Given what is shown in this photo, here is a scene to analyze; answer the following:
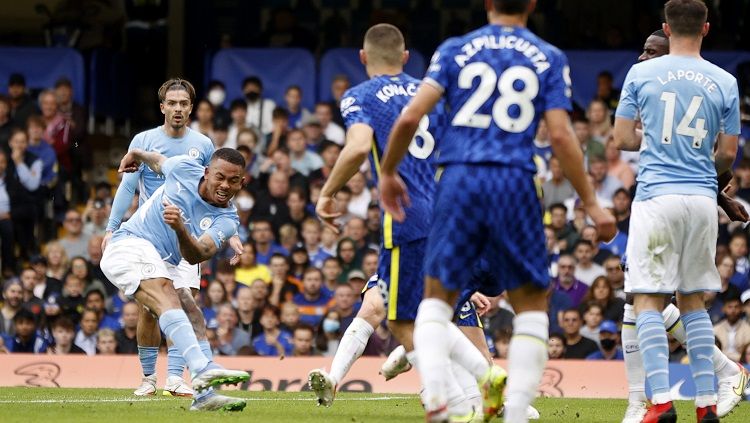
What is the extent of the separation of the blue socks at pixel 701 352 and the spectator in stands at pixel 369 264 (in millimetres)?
8162

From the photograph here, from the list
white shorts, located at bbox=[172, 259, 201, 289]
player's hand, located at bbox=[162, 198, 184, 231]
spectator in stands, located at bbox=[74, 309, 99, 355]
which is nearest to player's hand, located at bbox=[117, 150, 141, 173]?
white shorts, located at bbox=[172, 259, 201, 289]

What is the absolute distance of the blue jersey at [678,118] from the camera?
852cm

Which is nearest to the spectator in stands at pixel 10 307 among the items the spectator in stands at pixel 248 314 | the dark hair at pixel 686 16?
the spectator in stands at pixel 248 314

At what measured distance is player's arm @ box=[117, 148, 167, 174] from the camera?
1108 cm

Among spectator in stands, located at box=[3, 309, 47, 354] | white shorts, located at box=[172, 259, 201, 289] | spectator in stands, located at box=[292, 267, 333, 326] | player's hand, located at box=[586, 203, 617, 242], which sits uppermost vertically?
player's hand, located at box=[586, 203, 617, 242]

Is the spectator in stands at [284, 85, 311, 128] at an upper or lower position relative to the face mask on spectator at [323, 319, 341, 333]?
upper

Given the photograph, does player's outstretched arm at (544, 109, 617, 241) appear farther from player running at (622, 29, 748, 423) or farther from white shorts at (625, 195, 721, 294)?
player running at (622, 29, 748, 423)

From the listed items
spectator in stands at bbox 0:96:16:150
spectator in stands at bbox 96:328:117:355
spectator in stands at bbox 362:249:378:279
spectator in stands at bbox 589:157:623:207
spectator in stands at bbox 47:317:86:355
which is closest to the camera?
spectator in stands at bbox 96:328:117:355

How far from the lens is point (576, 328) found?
15.7 metres

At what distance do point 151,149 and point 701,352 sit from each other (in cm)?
533

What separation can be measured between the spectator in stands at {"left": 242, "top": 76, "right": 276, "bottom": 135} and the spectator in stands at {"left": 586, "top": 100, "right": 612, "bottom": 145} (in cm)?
415

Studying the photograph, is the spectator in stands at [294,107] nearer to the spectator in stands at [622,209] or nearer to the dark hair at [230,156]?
the spectator in stands at [622,209]

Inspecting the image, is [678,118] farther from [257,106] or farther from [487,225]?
[257,106]

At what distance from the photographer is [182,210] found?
10180 millimetres
